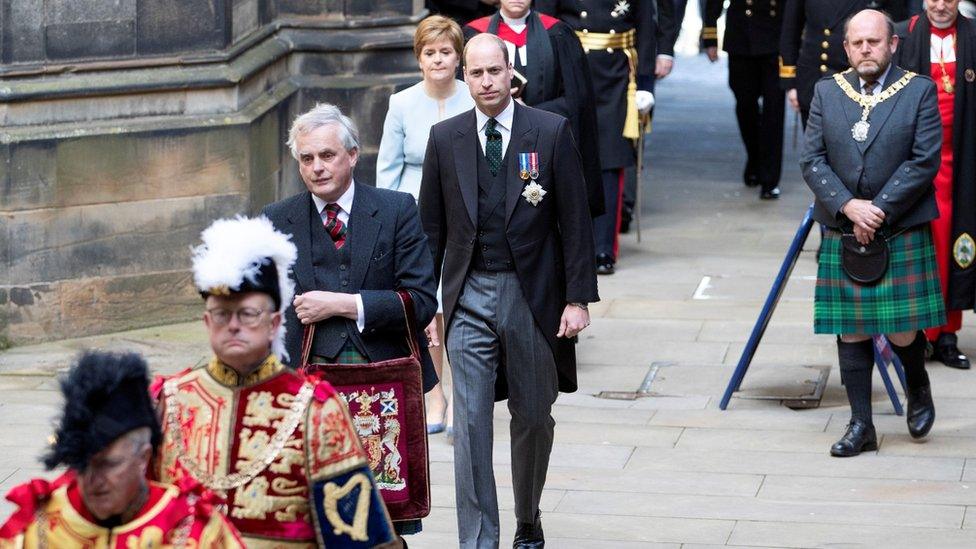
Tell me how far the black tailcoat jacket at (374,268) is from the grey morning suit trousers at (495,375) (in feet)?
2.44

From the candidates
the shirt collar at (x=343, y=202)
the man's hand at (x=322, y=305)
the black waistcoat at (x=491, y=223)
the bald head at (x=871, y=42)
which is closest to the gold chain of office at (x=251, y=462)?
the man's hand at (x=322, y=305)

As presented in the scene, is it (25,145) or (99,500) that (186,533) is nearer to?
(99,500)

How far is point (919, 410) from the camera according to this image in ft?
26.8

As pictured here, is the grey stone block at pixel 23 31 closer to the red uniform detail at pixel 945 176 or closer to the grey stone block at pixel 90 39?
the grey stone block at pixel 90 39

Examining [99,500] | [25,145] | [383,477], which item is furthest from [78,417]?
[25,145]

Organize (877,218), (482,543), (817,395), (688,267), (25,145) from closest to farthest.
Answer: (482,543) → (877,218) → (817,395) → (25,145) → (688,267)

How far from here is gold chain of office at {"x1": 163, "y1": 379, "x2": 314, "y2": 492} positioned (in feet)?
13.5

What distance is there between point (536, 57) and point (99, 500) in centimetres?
596

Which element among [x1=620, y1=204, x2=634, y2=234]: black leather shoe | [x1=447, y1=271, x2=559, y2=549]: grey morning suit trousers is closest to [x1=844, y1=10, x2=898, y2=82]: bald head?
[x1=447, y1=271, x2=559, y2=549]: grey morning suit trousers

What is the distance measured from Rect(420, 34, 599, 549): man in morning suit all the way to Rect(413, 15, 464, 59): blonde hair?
4.06ft

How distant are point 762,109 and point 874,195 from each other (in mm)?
6604

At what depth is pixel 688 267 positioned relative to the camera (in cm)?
1220

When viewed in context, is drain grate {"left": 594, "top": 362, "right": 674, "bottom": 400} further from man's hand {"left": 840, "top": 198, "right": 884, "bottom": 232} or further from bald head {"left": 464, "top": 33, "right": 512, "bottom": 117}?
bald head {"left": 464, "top": 33, "right": 512, "bottom": 117}

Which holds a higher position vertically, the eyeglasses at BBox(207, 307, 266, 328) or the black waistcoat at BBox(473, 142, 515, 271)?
the eyeglasses at BBox(207, 307, 266, 328)
